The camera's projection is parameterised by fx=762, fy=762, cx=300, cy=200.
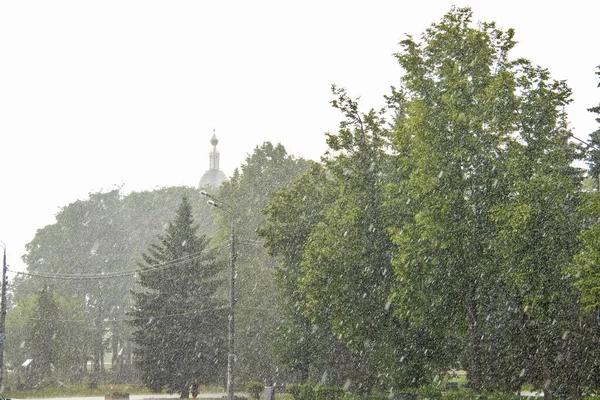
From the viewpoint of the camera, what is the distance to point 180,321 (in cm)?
Answer: 4047

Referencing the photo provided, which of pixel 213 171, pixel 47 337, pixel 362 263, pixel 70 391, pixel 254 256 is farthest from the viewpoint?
pixel 213 171

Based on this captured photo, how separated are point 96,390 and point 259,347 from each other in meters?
11.6

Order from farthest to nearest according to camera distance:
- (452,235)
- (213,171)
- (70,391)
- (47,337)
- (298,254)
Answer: (213,171), (47,337), (70,391), (298,254), (452,235)

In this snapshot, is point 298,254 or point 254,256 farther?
point 254,256

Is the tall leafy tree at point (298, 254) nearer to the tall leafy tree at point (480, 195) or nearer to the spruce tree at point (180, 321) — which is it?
the spruce tree at point (180, 321)

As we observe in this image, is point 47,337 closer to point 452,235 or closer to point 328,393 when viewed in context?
point 328,393

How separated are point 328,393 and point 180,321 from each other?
45.4 feet

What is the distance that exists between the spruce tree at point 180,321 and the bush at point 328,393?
41.5ft

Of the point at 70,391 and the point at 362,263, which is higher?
the point at 362,263

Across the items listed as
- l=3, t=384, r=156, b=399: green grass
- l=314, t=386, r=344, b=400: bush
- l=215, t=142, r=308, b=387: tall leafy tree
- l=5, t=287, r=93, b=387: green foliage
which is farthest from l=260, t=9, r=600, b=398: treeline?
l=5, t=287, r=93, b=387: green foliage

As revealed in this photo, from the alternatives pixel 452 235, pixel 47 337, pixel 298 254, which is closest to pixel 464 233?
pixel 452 235

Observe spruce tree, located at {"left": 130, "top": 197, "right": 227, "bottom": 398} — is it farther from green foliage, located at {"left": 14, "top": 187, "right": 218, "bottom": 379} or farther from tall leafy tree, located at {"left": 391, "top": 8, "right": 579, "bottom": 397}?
green foliage, located at {"left": 14, "top": 187, "right": 218, "bottom": 379}

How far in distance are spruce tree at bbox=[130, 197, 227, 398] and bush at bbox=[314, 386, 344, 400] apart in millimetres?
12644

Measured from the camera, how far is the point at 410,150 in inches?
1064
